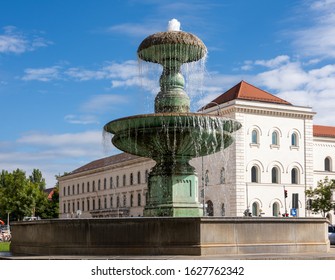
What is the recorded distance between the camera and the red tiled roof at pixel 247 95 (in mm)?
66750

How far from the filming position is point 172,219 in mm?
12898

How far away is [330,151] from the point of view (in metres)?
73.4

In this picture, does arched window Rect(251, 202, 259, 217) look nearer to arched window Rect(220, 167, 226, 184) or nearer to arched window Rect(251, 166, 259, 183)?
arched window Rect(251, 166, 259, 183)

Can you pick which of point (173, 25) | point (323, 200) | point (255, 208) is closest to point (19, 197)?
point (255, 208)

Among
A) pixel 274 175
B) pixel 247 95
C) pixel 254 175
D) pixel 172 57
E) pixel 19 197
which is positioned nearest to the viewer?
pixel 172 57

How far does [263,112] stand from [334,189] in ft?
34.9

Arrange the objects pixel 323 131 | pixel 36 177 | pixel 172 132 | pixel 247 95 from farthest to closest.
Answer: pixel 36 177 → pixel 323 131 → pixel 247 95 → pixel 172 132

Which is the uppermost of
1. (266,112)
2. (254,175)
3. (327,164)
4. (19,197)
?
(266,112)

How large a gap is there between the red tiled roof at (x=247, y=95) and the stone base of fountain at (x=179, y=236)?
52186mm

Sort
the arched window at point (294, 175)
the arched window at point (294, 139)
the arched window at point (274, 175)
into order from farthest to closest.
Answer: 1. the arched window at point (294, 139)
2. the arched window at point (294, 175)
3. the arched window at point (274, 175)

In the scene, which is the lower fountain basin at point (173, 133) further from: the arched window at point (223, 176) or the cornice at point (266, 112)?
the cornice at point (266, 112)

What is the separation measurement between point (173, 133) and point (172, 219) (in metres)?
3.24

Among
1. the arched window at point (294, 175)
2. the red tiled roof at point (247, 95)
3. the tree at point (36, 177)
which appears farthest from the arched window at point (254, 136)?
the tree at point (36, 177)

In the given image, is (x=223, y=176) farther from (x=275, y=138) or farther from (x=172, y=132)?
(x=172, y=132)
